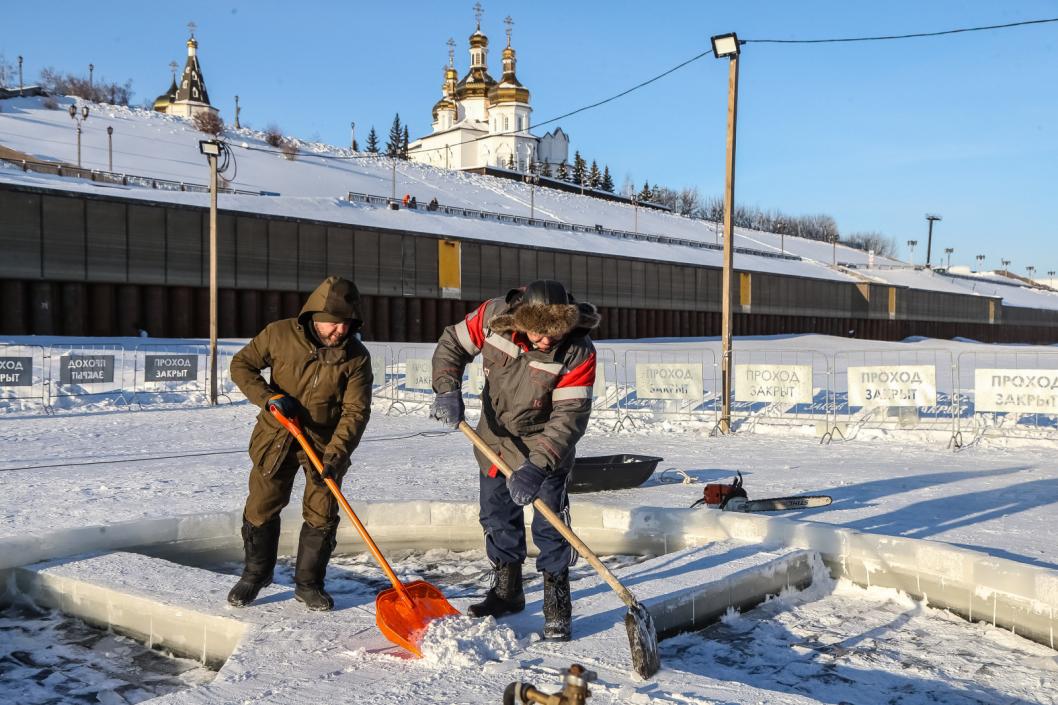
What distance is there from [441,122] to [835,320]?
81768mm

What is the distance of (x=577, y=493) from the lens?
9219mm

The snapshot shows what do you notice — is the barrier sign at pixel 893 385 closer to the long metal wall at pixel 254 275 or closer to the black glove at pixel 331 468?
the black glove at pixel 331 468

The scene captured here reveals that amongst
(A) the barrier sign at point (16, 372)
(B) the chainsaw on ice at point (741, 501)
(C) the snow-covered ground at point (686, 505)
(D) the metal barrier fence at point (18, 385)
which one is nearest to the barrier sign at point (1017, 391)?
(C) the snow-covered ground at point (686, 505)

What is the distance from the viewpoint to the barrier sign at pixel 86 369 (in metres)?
18.9

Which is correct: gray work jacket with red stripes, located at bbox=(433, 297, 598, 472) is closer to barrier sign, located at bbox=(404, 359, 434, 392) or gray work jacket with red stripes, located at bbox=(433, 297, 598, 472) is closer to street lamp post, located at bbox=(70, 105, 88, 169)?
barrier sign, located at bbox=(404, 359, 434, 392)

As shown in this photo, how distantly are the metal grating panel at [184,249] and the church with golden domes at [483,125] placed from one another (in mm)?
86054

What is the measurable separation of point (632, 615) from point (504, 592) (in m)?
1.03

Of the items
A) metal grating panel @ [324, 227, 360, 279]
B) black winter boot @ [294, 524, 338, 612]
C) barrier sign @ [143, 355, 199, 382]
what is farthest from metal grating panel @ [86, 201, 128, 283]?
black winter boot @ [294, 524, 338, 612]

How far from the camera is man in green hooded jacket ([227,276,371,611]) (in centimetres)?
489

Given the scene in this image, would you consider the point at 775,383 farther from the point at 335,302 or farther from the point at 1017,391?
the point at 335,302

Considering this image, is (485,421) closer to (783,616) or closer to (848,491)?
(783,616)

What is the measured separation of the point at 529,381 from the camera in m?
4.75

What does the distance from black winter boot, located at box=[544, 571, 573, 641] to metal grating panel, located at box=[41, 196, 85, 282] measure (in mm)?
30409

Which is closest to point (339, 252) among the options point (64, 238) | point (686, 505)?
point (64, 238)
